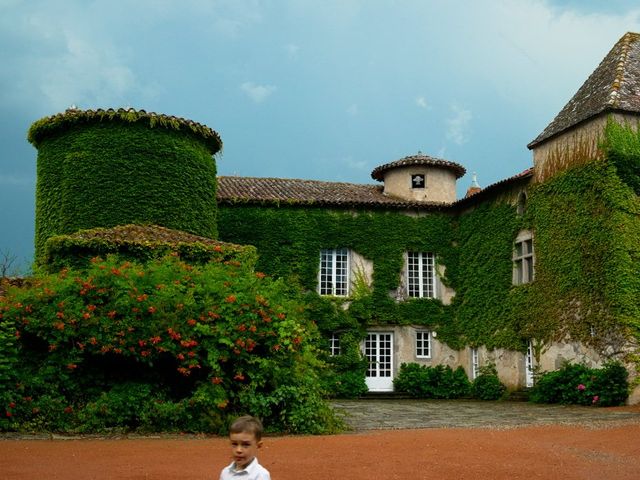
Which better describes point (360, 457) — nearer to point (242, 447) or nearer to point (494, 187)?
point (242, 447)

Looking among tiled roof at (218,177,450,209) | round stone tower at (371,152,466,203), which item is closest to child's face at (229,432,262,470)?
tiled roof at (218,177,450,209)

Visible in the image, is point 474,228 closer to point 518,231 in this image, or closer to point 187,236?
point 518,231

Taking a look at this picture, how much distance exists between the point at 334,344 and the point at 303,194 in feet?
19.1

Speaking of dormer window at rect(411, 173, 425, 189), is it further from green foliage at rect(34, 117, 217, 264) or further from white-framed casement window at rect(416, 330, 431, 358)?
green foliage at rect(34, 117, 217, 264)

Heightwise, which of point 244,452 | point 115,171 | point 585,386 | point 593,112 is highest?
point 593,112

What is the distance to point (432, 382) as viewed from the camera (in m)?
27.2

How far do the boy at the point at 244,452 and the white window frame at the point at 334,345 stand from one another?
22.6 meters

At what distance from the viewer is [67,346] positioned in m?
13.0

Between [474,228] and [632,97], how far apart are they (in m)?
7.59

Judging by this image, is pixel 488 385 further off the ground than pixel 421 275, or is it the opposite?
pixel 421 275

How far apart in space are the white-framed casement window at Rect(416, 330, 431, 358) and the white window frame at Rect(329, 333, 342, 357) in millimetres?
3044

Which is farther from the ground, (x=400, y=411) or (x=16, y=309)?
(x=16, y=309)

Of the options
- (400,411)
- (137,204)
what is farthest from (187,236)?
(400,411)

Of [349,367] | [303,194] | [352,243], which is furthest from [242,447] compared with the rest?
[303,194]
